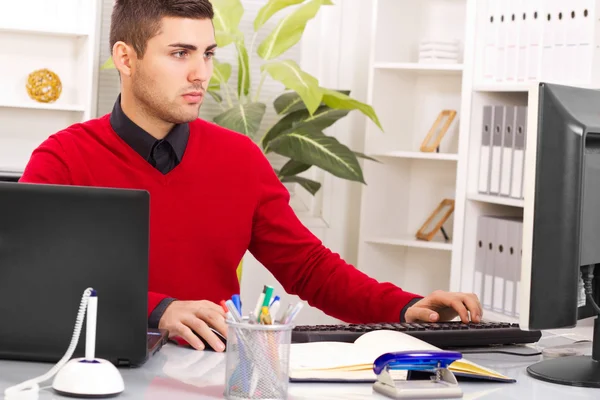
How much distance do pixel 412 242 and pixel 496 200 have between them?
0.48 meters

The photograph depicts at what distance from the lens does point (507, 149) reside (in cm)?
338

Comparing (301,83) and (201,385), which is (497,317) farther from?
(201,385)

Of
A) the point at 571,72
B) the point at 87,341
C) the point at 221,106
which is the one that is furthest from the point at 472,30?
the point at 87,341

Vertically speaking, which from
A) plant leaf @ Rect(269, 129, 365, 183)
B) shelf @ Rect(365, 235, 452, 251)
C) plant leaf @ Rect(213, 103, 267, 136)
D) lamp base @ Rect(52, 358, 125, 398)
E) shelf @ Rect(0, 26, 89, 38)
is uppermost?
shelf @ Rect(0, 26, 89, 38)

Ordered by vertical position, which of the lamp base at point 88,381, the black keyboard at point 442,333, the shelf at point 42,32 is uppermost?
the shelf at point 42,32

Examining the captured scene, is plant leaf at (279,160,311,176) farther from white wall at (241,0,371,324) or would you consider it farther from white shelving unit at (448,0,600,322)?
white shelving unit at (448,0,600,322)

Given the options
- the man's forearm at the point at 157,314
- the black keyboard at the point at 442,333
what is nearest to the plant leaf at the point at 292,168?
the black keyboard at the point at 442,333

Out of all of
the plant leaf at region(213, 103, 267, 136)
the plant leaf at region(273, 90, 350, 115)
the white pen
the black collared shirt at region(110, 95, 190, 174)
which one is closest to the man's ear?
the black collared shirt at region(110, 95, 190, 174)

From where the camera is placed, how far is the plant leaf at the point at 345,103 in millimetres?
3434

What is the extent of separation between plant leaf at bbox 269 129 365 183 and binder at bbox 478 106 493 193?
0.46 metres

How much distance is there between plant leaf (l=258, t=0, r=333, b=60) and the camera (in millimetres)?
3516

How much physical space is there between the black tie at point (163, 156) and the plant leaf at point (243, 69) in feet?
5.21

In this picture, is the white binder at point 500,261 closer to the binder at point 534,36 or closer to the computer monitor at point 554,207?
the binder at point 534,36

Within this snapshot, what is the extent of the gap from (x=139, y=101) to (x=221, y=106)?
178 centimetres
